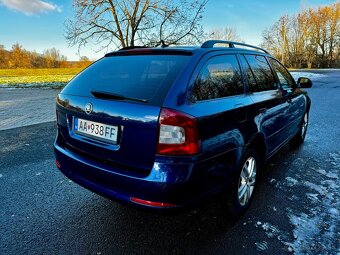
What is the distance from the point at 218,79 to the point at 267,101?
916mm

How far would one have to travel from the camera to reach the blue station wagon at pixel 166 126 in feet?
6.05

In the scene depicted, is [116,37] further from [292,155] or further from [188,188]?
[188,188]

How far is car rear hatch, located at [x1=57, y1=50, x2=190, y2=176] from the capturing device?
1893 mm

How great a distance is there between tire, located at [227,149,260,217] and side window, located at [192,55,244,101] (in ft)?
2.06

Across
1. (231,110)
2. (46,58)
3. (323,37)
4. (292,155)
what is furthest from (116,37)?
(46,58)

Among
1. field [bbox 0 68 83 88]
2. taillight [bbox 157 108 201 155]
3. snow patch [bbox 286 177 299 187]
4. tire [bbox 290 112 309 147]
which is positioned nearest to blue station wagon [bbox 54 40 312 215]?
taillight [bbox 157 108 201 155]

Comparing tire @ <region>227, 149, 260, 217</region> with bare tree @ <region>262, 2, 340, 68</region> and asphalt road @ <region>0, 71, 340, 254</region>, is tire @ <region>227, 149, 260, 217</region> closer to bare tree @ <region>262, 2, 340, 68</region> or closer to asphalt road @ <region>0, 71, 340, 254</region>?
asphalt road @ <region>0, 71, 340, 254</region>

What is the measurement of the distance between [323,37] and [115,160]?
63.9m

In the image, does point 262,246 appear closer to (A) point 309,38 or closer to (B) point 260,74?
(B) point 260,74

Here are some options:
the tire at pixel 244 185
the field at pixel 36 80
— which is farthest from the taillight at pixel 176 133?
the field at pixel 36 80

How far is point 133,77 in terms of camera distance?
7.47 feet

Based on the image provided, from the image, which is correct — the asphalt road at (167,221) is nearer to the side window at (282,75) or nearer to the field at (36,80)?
the side window at (282,75)

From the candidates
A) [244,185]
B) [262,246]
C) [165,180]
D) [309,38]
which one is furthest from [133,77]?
[309,38]

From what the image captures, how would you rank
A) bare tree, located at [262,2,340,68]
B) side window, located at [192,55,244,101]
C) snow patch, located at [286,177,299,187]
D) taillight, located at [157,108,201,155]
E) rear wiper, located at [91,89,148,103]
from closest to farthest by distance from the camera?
taillight, located at [157,108,201,155], rear wiper, located at [91,89,148,103], side window, located at [192,55,244,101], snow patch, located at [286,177,299,187], bare tree, located at [262,2,340,68]
